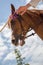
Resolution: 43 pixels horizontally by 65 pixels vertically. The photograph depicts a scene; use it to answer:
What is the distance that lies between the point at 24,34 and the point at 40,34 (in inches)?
30.6

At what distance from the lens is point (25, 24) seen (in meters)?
12.5

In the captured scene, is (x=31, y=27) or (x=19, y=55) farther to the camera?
(x=19, y=55)

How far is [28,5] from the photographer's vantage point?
12.2 metres

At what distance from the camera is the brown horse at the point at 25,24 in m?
12.4

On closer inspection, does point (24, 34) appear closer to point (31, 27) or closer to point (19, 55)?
point (31, 27)

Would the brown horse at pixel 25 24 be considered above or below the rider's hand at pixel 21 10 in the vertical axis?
below

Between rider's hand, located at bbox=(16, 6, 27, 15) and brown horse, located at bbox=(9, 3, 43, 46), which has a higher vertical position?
rider's hand, located at bbox=(16, 6, 27, 15)

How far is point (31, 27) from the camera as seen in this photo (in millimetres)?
12766

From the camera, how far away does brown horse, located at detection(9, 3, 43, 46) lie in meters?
12.4

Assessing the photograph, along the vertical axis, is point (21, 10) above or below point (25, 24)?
above

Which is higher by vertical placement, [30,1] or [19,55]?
[19,55]

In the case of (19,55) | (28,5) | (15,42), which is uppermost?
(19,55)

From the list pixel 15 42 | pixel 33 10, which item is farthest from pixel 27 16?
pixel 15 42

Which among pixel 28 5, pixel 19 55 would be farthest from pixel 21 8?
pixel 19 55
